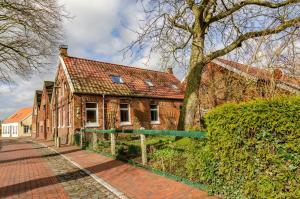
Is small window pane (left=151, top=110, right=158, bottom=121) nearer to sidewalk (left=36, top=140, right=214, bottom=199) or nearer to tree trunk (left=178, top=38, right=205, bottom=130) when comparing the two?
tree trunk (left=178, top=38, right=205, bottom=130)

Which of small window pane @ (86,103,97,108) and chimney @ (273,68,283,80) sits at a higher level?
small window pane @ (86,103,97,108)

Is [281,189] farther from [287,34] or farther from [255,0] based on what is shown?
[255,0]

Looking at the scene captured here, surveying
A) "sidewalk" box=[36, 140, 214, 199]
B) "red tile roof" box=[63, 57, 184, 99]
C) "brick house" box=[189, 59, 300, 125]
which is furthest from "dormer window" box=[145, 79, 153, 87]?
"sidewalk" box=[36, 140, 214, 199]

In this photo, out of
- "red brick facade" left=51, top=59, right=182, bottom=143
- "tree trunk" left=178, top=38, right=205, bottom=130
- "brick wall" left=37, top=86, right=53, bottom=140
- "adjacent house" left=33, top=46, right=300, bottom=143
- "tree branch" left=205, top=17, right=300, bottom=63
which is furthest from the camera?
"brick wall" left=37, top=86, right=53, bottom=140

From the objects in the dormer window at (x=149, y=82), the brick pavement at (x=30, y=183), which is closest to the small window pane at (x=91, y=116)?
the dormer window at (x=149, y=82)

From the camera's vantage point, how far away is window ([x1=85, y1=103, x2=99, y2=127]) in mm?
22094

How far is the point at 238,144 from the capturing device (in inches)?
207

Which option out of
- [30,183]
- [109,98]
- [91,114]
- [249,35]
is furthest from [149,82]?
[30,183]

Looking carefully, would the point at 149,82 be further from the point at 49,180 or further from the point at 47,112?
the point at 49,180

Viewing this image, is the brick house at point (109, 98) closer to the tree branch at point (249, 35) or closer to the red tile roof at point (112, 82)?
the red tile roof at point (112, 82)

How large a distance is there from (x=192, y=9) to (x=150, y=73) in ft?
61.6

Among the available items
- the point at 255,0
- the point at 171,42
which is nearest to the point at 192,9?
the point at 171,42

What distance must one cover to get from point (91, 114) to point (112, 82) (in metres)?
3.61

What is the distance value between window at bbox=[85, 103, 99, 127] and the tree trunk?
11.6 meters
